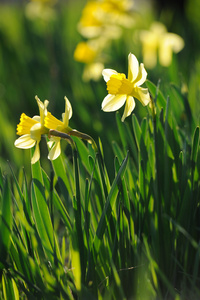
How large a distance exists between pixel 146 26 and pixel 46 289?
288 cm

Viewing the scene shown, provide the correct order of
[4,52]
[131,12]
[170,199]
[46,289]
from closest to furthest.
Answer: [46,289]
[170,199]
[131,12]
[4,52]

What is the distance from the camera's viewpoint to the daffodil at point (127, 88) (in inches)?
32.9

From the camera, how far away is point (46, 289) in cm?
79

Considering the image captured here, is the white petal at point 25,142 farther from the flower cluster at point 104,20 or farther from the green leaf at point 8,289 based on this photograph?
A: the flower cluster at point 104,20

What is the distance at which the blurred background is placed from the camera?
1.70 m

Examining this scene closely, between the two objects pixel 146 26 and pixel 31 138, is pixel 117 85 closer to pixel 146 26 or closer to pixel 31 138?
pixel 31 138

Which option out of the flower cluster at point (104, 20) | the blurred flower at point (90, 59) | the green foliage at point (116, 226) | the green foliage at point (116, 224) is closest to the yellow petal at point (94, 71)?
the blurred flower at point (90, 59)

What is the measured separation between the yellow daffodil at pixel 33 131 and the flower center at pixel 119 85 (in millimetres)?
137

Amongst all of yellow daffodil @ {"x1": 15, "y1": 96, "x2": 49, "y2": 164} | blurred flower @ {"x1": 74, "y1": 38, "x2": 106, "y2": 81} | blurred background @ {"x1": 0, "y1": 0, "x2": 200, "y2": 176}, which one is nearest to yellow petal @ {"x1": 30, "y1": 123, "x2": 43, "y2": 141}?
yellow daffodil @ {"x1": 15, "y1": 96, "x2": 49, "y2": 164}

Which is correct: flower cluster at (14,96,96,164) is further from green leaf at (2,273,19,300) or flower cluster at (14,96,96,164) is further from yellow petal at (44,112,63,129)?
green leaf at (2,273,19,300)

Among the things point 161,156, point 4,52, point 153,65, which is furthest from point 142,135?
point 4,52

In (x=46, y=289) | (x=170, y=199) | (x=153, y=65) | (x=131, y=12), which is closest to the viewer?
(x=46, y=289)

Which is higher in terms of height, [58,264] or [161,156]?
[161,156]

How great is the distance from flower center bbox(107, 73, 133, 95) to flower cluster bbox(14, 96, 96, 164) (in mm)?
94
